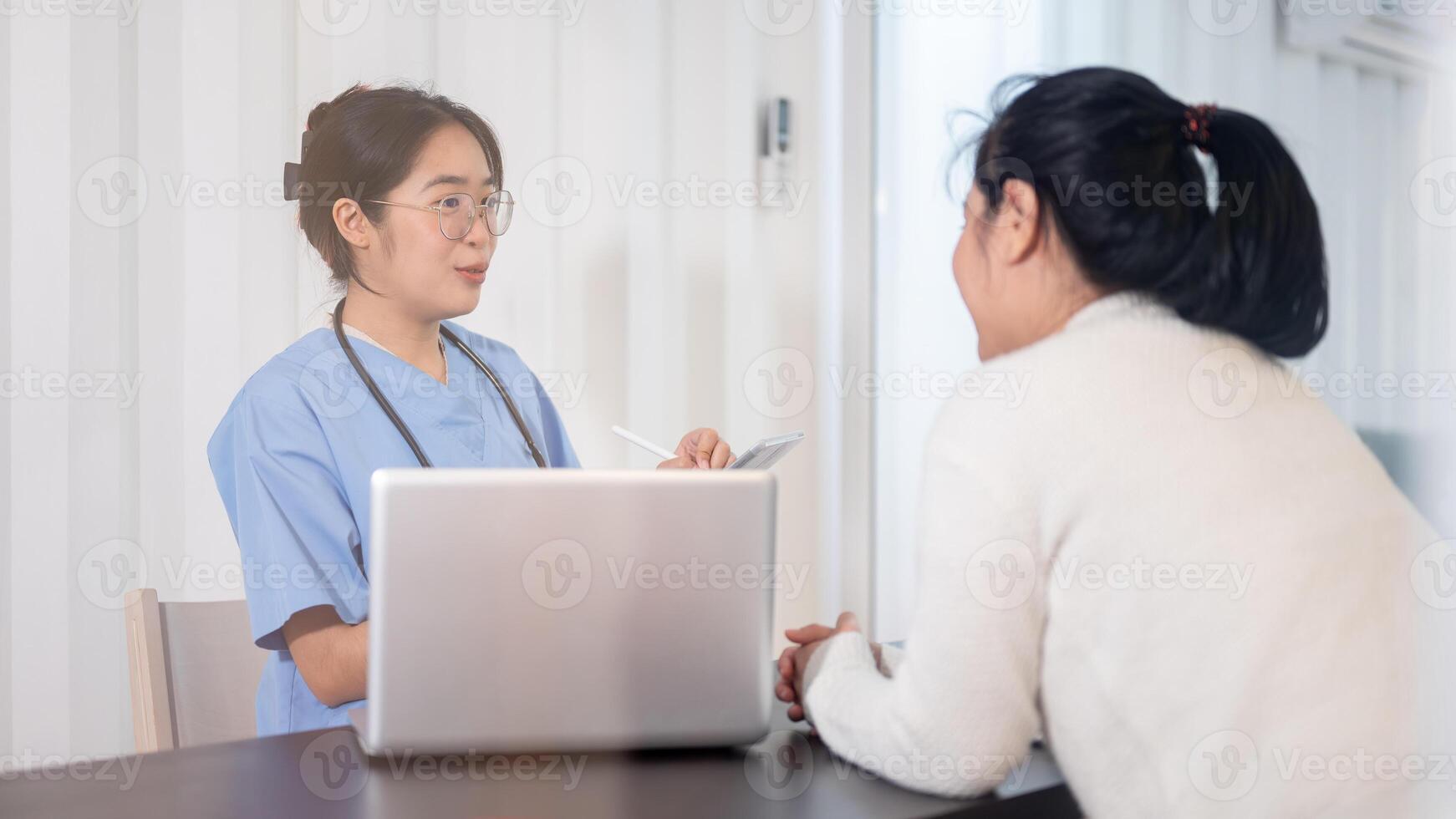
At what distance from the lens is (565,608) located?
2.73 feet

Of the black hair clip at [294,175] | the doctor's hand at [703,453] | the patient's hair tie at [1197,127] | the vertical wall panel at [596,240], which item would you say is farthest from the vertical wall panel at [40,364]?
the patient's hair tie at [1197,127]

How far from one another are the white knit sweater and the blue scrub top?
0.84m

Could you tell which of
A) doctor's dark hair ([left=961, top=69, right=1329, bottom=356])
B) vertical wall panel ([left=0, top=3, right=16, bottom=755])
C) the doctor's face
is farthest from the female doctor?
doctor's dark hair ([left=961, top=69, right=1329, bottom=356])

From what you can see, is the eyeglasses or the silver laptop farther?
the eyeglasses

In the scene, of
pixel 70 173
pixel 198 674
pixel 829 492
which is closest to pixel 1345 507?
pixel 198 674

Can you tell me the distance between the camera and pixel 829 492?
9.33ft

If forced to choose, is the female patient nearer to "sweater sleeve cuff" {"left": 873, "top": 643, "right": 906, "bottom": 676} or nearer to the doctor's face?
"sweater sleeve cuff" {"left": 873, "top": 643, "right": 906, "bottom": 676}

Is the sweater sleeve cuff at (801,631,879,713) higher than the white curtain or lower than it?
lower

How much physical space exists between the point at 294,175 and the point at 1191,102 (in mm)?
1836

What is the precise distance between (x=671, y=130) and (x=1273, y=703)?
199 centimetres

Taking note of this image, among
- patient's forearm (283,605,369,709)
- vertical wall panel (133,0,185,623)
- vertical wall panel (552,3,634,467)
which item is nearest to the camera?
patient's forearm (283,605,369,709)

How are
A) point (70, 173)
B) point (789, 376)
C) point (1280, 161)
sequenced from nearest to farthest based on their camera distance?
point (1280, 161)
point (70, 173)
point (789, 376)

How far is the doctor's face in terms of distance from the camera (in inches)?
66.4

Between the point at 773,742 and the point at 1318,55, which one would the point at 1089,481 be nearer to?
the point at 773,742
